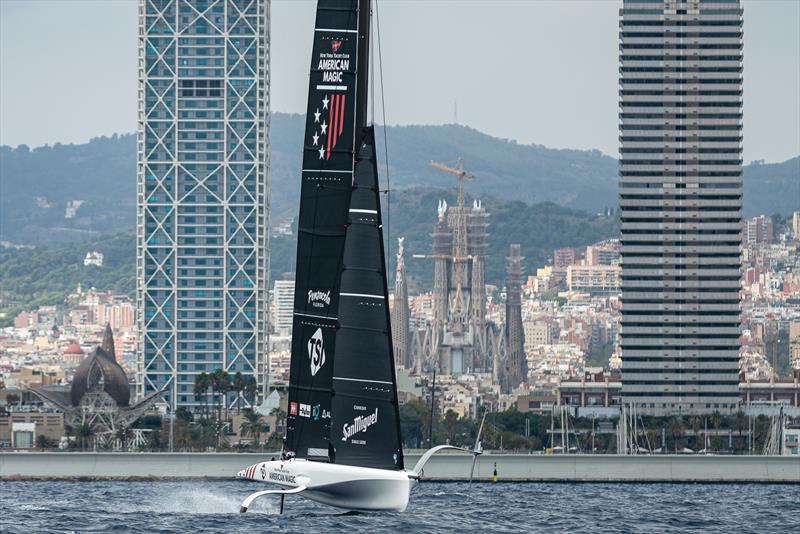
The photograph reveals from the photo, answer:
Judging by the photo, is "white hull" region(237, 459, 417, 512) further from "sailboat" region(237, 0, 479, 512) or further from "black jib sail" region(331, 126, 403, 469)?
"black jib sail" region(331, 126, 403, 469)

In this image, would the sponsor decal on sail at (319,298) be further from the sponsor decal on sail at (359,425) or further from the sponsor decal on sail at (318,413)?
the sponsor decal on sail at (359,425)

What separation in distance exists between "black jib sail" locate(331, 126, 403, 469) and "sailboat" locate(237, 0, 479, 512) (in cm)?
3

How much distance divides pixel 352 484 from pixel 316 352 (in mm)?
3948

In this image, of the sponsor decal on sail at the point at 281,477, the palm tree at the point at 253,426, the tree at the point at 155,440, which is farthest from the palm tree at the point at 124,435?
the sponsor decal on sail at the point at 281,477

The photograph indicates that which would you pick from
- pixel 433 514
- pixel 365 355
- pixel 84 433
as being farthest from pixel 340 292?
pixel 84 433

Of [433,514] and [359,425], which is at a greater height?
[359,425]

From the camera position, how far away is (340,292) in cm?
4916

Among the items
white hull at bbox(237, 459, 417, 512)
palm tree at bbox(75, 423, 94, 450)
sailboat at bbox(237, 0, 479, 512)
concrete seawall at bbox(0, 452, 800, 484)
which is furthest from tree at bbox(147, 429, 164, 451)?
white hull at bbox(237, 459, 417, 512)

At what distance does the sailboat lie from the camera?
48.7 m

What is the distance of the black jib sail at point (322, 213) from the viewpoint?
4900 centimetres

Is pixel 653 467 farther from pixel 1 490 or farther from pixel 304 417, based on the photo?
pixel 304 417

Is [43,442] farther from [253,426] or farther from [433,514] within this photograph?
[433,514]

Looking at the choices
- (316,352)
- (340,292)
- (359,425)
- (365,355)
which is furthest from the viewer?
(340,292)

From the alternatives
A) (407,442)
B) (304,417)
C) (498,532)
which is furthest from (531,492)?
(407,442)
